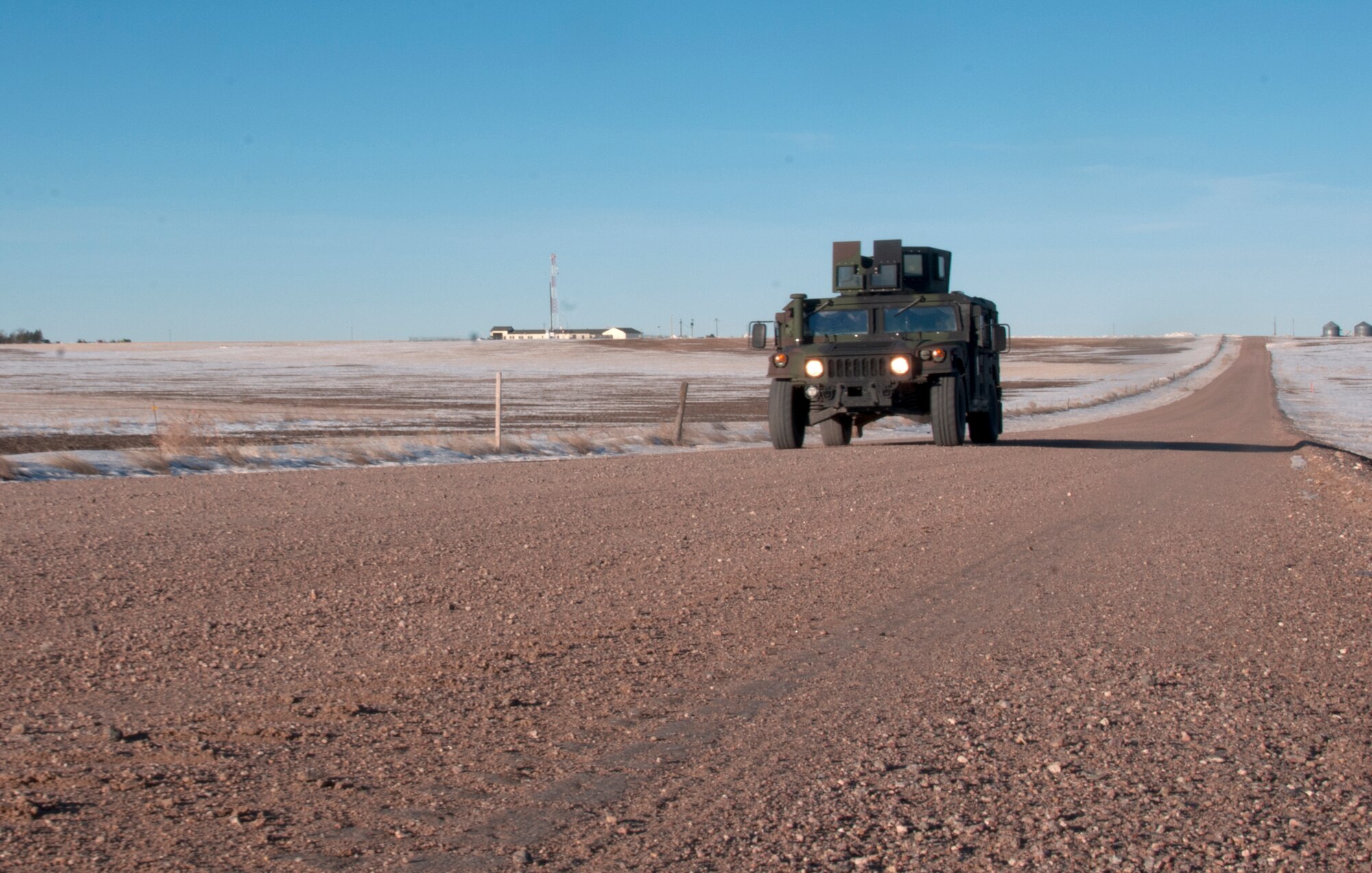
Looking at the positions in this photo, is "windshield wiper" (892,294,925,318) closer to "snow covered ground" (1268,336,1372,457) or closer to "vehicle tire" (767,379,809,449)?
"vehicle tire" (767,379,809,449)

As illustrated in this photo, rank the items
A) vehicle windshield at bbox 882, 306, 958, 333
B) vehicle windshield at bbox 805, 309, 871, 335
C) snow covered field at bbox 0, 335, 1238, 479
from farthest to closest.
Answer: vehicle windshield at bbox 805, 309, 871, 335, vehicle windshield at bbox 882, 306, 958, 333, snow covered field at bbox 0, 335, 1238, 479

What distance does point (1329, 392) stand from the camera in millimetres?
52219

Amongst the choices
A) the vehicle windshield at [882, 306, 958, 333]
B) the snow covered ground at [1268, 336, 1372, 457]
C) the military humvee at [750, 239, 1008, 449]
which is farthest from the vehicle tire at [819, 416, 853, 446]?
the snow covered ground at [1268, 336, 1372, 457]

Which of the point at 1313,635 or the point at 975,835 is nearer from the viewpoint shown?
the point at 975,835

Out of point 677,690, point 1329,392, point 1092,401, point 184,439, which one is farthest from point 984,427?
point 1329,392

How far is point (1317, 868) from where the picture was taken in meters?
3.50

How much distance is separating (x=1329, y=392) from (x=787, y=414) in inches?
1629

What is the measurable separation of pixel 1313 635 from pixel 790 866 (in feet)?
13.5

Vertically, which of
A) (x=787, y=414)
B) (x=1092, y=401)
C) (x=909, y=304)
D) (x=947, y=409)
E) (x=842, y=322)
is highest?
(x=909, y=304)

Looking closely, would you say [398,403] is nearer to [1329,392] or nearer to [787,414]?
[787,414]

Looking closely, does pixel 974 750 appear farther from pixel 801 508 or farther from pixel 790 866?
pixel 801 508

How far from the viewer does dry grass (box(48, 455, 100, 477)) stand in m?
15.2

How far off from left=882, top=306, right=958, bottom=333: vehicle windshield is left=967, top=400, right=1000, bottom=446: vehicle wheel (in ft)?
5.86

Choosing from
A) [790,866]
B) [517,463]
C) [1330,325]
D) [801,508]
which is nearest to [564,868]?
[790,866]
